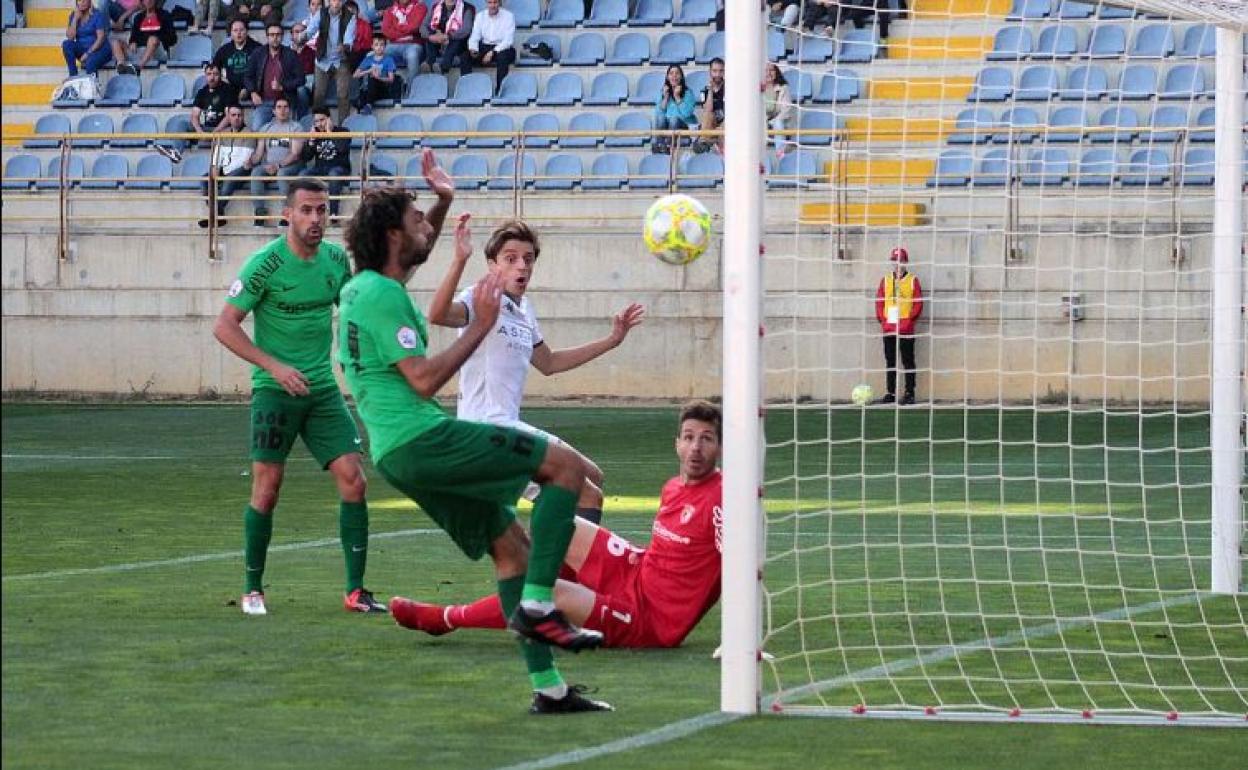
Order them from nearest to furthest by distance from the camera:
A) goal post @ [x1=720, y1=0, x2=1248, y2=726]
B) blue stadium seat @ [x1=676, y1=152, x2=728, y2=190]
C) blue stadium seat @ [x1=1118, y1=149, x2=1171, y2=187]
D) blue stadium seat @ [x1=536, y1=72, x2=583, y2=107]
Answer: goal post @ [x1=720, y1=0, x2=1248, y2=726] → blue stadium seat @ [x1=1118, y1=149, x2=1171, y2=187] → blue stadium seat @ [x1=676, y1=152, x2=728, y2=190] → blue stadium seat @ [x1=536, y1=72, x2=583, y2=107]

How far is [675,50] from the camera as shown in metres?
28.1

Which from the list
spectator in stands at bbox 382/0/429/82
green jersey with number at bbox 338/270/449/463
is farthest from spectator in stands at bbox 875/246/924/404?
green jersey with number at bbox 338/270/449/463

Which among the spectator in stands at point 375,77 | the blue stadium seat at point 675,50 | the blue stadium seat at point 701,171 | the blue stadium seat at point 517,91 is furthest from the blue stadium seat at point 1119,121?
the spectator in stands at point 375,77

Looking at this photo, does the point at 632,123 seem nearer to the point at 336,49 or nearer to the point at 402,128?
the point at 402,128

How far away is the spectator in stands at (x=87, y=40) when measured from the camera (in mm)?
29850

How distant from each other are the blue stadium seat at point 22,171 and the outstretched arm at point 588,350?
21.0 meters

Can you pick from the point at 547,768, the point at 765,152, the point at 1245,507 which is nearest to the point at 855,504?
the point at 1245,507

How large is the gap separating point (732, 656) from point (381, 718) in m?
1.08

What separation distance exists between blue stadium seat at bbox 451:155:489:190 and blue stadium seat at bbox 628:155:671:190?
1932 mm

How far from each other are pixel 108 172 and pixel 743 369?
23.4m

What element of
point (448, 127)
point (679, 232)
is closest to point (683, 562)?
point (679, 232)

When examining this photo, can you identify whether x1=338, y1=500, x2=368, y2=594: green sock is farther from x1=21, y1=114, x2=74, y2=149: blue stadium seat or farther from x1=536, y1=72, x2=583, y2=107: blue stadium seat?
x1=21, y1=114, x2=74, y2=149: blue stadium seat

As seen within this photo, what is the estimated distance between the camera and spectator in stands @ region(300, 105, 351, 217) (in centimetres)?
2688

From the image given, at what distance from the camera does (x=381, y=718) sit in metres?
6.46
